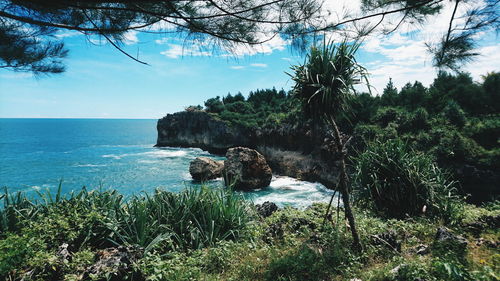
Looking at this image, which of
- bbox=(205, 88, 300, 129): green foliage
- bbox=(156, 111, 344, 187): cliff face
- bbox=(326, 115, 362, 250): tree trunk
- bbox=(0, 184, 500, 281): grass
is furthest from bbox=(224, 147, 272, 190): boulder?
bbox=(326, 115, 362, 250): tree trunk

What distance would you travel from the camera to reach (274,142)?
32250 millimetres

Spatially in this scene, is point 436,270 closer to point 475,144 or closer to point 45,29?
point 45,29

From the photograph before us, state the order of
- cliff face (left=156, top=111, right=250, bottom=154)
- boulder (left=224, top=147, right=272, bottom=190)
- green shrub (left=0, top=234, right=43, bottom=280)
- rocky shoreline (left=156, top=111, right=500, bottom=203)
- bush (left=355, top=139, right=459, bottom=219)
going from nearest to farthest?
green shrub (left=0, top=234, right=43, bottom=280) < bush (left=355, top=139, right=459, bottom=219) < rocky shoreline (left=156, top=111, right=500, bottom=203) < boulder (left=224, top=147, right=272, bottom=190) < cliff face (left=156, top=111, right=250, bottom=154)

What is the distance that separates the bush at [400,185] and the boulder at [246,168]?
48.8ft

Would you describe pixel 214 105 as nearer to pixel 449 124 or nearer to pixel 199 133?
pixel 199 133

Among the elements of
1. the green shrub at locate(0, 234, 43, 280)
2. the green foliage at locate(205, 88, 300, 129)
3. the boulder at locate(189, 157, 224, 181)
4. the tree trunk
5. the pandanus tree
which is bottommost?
the boulder at locate(189, 157, 224, 181)

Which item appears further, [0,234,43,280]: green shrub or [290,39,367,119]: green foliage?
[290,39,367,119]: green foliage

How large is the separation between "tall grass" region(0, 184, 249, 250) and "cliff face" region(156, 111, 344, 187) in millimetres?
19219

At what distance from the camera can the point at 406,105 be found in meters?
25.5

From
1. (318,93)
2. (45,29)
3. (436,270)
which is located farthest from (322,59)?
(45,29)

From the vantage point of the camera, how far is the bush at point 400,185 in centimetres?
588

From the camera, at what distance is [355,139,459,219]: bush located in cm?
588

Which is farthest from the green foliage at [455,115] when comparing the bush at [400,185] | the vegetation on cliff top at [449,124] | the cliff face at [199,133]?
the cliff face at [199,133]

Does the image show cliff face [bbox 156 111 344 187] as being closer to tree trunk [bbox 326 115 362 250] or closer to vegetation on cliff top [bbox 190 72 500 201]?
vegetation on cliff top [bbox 190 72 500 201]
